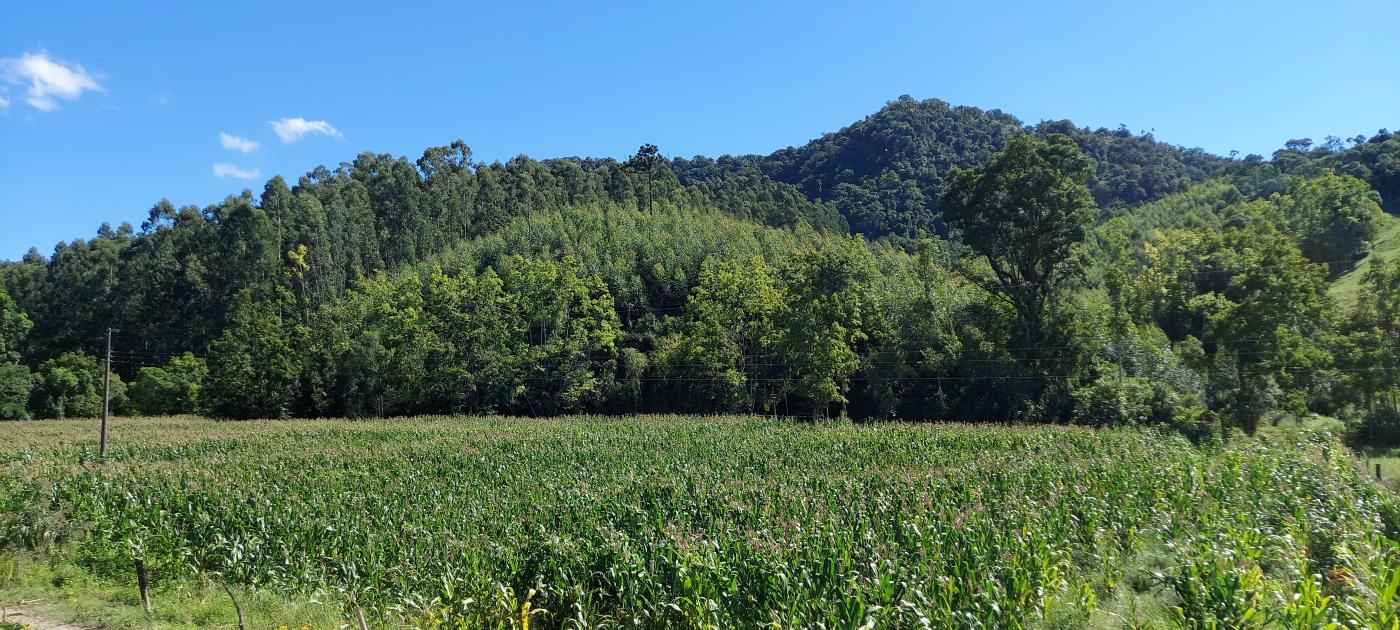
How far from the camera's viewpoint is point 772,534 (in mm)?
11305

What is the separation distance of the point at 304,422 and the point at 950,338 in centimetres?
3700

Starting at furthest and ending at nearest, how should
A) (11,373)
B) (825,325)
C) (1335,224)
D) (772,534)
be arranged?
(1335,224)
(11,373)
(825,325)
(772,534)

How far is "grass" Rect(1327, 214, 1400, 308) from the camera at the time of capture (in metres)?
49.3

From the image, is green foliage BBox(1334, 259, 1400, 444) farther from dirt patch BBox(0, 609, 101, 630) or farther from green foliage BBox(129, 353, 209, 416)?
green foliage BBox(129, 353, 209, 416)

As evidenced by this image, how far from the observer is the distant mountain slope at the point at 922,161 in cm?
9850

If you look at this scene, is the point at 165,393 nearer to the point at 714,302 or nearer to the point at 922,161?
the point at 714,302

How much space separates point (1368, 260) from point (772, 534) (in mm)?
72041

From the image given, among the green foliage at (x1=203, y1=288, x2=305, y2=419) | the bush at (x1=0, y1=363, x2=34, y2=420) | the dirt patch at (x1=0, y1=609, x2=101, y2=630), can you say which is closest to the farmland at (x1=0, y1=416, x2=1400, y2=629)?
the dirt patch at (x1=0, y1=609, x2=101, y2=630)

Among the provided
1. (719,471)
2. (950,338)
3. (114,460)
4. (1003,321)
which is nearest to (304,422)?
(114,460)

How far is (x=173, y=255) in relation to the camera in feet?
221

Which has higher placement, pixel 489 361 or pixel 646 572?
pixel 489 361

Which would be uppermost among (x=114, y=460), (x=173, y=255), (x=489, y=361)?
(x=173, y=255)

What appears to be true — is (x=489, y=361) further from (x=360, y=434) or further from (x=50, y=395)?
(x=50, y=395)

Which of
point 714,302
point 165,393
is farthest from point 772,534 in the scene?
point 165,393
